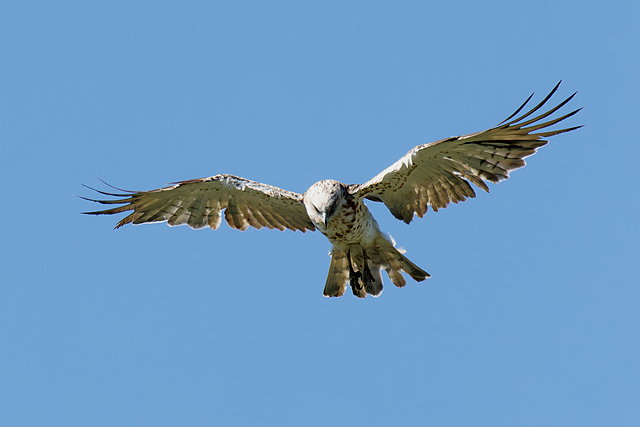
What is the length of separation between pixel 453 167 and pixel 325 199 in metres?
1.44

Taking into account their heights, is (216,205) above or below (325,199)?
above

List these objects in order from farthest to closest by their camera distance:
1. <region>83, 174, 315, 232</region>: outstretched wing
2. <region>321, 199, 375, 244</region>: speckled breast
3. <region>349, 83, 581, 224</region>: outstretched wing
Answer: <region>83, 174, 315, 232</region>: outstretched wing < <region>321, 199, 375, 244</region>: speckled breast < <region>349, 83, 581, 224</region>: outstretched wing

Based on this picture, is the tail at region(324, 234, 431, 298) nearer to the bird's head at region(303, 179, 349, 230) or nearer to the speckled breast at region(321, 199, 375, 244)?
the speckled breast at region(321, 199, 375, 244)

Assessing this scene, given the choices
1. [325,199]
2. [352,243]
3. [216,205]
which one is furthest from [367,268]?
[216,205]

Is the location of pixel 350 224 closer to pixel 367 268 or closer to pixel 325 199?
pixel 325 199

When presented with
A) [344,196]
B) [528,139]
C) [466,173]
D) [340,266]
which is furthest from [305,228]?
[528,139]

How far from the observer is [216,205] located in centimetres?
1282

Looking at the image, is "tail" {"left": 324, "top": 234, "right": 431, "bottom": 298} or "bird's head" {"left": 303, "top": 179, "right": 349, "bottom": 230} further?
"tail" {"left": 324, "top": 234, "right": 431, "bottom": 298}

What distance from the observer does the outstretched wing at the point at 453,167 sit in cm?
1074

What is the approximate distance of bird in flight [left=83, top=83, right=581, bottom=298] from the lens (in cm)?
1095

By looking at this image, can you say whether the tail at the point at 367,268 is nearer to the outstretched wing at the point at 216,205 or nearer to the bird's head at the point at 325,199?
the outstretched wing at the point at 216,205

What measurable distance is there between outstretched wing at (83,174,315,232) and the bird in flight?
0.04ft

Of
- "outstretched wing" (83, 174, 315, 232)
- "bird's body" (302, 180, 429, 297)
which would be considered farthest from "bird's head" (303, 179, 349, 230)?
"outstretched wing" (83, 174, 315, 232)

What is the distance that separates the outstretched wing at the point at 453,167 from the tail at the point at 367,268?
59cm
